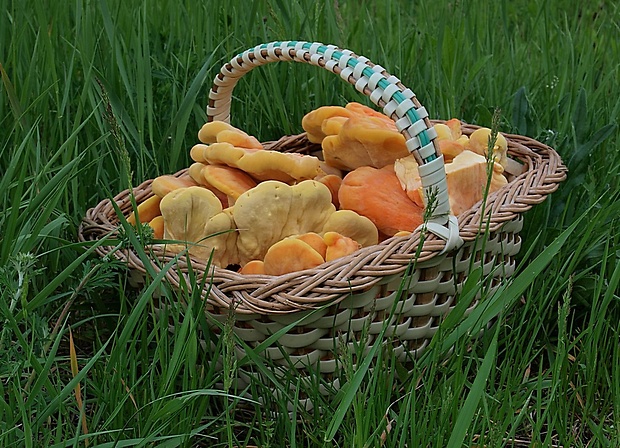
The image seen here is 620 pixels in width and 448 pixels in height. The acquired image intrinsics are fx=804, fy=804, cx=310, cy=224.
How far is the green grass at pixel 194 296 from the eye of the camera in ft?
3.89

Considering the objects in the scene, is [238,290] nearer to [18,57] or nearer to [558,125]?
[18,57]

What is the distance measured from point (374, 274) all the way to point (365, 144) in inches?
16.9

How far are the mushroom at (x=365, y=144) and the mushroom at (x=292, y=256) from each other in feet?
1.09

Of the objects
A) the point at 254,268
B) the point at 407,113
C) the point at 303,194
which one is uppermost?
the point at 407,113

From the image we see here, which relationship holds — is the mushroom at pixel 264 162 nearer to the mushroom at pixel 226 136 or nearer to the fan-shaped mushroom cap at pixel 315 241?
the mushroom at pixel 226 136

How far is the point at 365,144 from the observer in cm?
169

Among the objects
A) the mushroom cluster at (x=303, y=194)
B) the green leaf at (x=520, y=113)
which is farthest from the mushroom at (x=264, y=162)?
the green leaf at (x=520, y=113)

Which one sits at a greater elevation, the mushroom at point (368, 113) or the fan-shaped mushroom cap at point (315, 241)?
the mushroom at point (368, 113)

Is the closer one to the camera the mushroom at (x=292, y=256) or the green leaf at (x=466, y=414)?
the green leaf at (x=466, y=414)


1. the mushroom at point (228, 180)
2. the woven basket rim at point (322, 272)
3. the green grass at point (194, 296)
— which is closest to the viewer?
the green grass at point (194, 296)

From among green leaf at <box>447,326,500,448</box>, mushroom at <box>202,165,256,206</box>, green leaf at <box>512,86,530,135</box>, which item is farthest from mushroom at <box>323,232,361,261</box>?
green leaf at <box>512,86,530,135</box>

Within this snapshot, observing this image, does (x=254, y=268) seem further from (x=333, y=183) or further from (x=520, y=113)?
(x=520, y=113)

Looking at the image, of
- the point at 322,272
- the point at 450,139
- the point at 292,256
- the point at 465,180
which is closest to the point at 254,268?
the point at 292,256

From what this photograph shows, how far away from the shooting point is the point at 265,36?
2.28m
